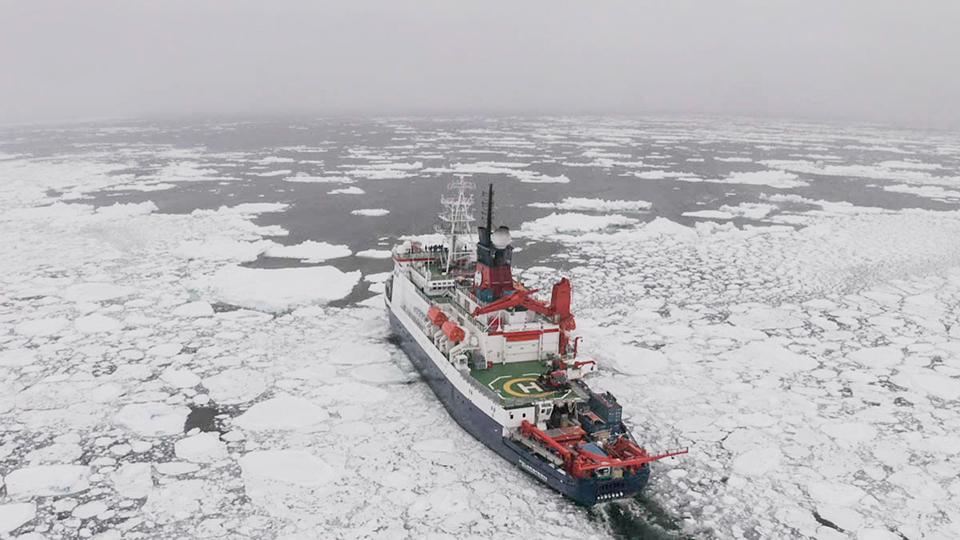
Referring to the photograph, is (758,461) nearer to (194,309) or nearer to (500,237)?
(500,237)

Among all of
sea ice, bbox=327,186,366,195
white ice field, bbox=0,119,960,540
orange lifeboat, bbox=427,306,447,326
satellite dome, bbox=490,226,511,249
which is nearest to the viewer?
white ice field, bbox=0,119,960,540

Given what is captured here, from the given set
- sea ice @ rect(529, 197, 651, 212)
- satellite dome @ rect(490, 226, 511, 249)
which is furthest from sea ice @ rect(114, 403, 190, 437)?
sea ice @ rect(529, 197, 651, 212)

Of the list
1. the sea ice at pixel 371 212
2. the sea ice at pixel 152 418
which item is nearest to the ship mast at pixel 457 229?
the sea ice at pixel 152 418

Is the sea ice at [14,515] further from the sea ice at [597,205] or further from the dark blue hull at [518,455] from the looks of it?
the sea ice at [597,205]

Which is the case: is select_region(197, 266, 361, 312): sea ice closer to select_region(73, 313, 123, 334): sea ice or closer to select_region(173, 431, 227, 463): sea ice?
select_region(73, 313, 123, 334): sea ice

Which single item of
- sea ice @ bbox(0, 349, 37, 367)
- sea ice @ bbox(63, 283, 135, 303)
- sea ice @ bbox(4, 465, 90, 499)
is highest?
sea ice @ bbox(63, 283, 135, 303)

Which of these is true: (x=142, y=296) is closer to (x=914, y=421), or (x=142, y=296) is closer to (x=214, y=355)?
(x=214, y=355)
